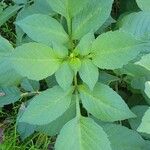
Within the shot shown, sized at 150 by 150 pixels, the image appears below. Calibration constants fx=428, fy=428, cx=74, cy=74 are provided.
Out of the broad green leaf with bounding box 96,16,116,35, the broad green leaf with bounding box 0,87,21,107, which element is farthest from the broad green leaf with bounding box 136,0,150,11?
the broad green leaf with bounding box 0,87,21,107

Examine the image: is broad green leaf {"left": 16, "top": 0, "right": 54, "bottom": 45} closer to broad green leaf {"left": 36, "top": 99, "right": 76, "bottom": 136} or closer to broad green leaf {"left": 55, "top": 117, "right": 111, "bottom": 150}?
broad green leaf {"left": 36, "top": 99, "right": 76, "bottom": 136}

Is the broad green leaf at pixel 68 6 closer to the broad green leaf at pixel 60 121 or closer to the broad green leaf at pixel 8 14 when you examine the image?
the broad green leaf at pixel 60 121

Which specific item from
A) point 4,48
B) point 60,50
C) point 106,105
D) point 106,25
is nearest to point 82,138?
point 106,105

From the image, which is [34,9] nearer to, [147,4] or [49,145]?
[147,4]

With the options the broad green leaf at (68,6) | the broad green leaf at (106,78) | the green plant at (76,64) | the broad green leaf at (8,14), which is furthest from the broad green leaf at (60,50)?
the broad green leaf at (8,14)

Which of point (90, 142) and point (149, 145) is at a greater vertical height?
point (90, 142)

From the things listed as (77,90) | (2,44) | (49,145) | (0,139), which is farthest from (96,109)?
(0,139)

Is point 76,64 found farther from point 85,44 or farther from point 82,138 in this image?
point 82,138
